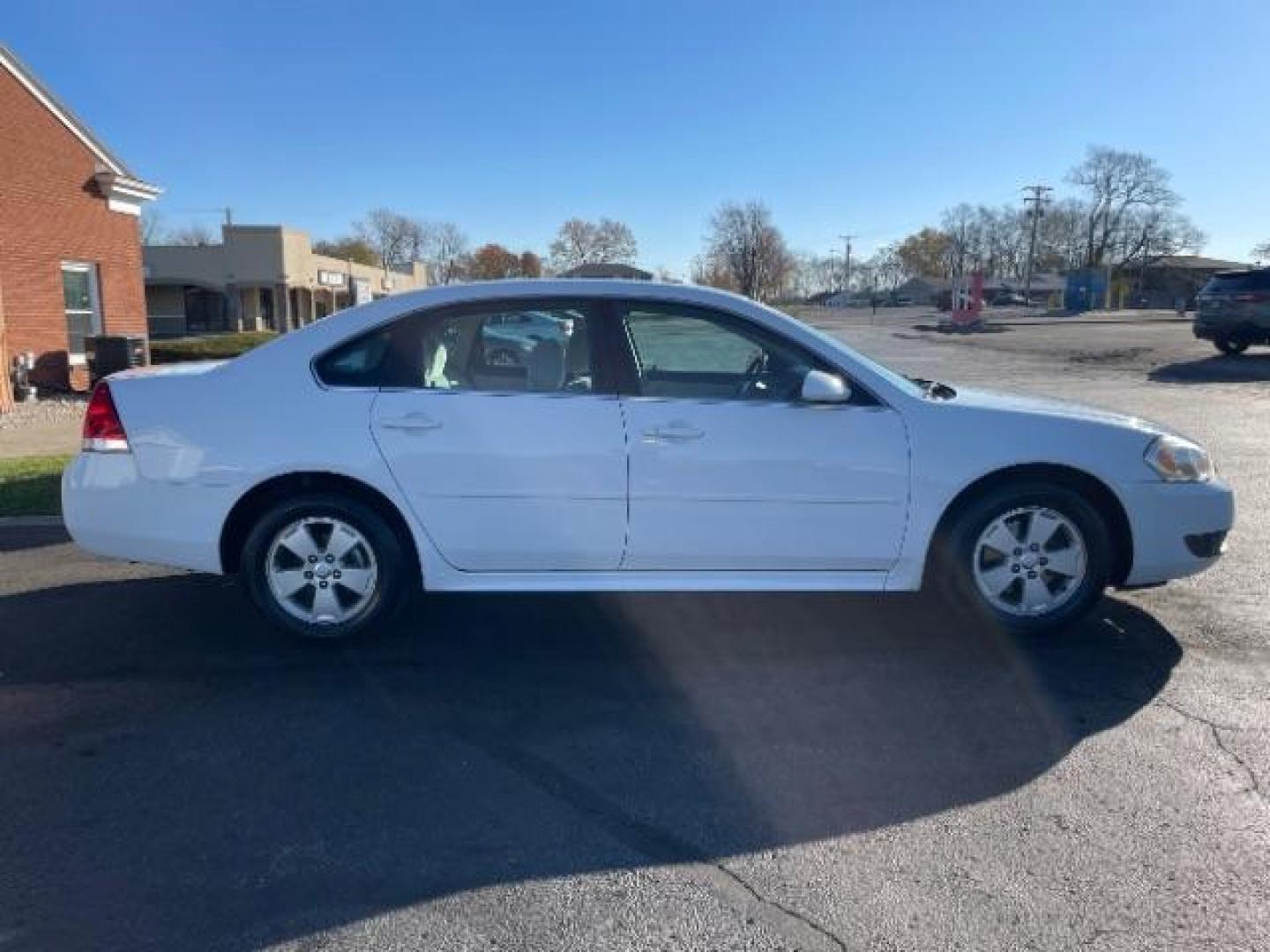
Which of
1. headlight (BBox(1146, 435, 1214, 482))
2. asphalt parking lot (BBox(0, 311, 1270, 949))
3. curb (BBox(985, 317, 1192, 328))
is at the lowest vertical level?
asphalt parking lot (BBox(0, 311, 1270, 949))

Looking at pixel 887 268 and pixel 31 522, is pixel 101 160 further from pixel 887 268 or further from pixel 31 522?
pixel 887 268

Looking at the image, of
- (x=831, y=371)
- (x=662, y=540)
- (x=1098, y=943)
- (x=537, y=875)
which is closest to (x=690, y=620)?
(x=662, y=540)

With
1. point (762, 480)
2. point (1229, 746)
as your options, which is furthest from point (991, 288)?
point (1229, 746)

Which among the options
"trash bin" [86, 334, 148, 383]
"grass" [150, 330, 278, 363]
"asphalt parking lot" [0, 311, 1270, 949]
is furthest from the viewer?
"grass" [150, 330, 278, 363]

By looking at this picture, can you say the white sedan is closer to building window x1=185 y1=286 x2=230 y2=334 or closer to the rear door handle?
the rear door handle

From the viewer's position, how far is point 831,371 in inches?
168

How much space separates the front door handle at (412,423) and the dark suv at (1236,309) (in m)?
22.3

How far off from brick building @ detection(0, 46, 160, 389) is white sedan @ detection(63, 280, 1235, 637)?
12.1 metres

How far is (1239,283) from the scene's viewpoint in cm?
2109

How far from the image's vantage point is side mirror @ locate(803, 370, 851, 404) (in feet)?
13.5

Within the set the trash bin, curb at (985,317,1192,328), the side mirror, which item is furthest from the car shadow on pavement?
curb at (985,317,1192,328)

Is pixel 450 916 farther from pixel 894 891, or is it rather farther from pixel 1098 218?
pixel 1098 218

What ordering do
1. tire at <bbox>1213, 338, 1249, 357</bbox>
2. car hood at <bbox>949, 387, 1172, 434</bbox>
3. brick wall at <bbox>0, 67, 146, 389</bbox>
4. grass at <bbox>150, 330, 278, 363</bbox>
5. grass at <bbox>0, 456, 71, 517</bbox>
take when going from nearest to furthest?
car hood at <bbox>949, 387, 1172, 434</bbox>, grass at <bbox>0, 456, 71, 517</bbox>, brick wall at <bbox>0, 67, 146, 389</bbox>, tire at <bbox>1213, 338, 1249, 357</bbox>, grass at <bbox>150, 330, 278, 363</bbox>

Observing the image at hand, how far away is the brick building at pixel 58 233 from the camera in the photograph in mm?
14906
